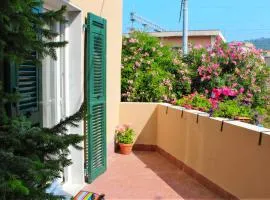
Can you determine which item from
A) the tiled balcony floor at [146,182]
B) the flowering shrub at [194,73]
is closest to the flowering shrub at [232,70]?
the flowering shrub at [194,73]

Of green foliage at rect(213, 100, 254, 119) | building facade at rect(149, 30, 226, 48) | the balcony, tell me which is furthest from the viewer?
building facade at rect(149, 30, 226, 48)

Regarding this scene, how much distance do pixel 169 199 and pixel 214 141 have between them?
1.07 m

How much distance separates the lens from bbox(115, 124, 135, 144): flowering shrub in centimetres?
748

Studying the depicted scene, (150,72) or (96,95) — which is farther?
(150,72)

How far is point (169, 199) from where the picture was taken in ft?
16.0

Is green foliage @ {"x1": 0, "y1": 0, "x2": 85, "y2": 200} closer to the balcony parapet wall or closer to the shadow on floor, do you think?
the balcony parapet wall

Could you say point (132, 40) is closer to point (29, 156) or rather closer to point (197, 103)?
point (197, 103)

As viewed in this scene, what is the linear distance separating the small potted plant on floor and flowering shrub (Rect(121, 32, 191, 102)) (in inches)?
38.7

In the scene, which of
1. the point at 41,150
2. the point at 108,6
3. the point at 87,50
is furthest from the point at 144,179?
the point at 41,150

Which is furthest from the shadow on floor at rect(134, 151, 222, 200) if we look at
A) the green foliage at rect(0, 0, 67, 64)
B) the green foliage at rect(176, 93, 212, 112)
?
the green foliage at rect(0, 0, 67, 64)

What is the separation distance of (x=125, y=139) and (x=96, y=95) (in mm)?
2088

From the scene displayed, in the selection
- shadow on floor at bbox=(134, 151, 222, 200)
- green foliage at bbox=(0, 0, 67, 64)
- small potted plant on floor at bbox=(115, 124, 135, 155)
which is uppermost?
green foliage at bbox=(0, 0, 67, 64)

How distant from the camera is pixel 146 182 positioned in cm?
563

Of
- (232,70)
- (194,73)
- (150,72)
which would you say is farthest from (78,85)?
(232,70)
